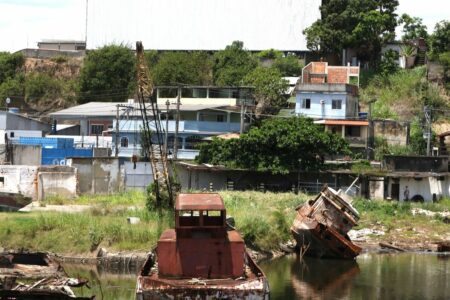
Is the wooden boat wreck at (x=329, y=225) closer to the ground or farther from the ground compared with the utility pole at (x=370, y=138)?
closer to the ground

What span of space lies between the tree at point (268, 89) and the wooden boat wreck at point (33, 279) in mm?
51164

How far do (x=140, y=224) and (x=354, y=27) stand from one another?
47.1 m

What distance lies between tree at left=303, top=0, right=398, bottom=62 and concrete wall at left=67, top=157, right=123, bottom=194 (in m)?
31.7

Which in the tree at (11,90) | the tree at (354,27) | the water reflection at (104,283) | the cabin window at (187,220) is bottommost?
the water reflection at (104,283)

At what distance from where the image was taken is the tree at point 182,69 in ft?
286

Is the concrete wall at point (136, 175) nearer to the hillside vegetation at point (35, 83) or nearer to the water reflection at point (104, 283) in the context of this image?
the water reflection at point (104, 283)

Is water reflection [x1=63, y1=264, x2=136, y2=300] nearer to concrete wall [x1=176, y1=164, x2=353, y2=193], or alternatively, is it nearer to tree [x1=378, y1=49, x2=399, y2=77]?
concrete wall [x1=176, y1=164, x2=353, y2=193]

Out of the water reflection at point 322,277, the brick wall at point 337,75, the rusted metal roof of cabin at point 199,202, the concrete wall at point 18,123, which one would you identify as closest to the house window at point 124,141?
the concrete wall at point 18,123

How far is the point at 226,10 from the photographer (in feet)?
322

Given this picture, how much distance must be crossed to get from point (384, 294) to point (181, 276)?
12.6m

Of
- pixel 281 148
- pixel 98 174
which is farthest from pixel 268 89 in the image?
pixel 98 174

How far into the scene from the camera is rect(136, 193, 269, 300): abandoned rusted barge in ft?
84.4

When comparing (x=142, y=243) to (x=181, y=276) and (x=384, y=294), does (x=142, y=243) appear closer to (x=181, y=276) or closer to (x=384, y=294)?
(x=384, y=294)

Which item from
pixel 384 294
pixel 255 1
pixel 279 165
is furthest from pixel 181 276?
pixel 255 1
